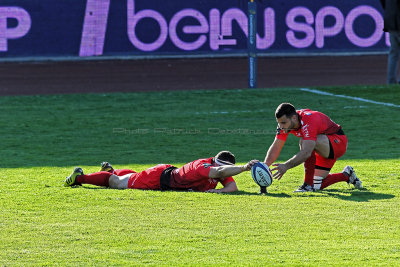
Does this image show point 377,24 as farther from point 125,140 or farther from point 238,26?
point 125,140

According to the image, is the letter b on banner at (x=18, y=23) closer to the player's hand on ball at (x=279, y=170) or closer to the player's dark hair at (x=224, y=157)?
the player's dark hair at (x=224, y=157)

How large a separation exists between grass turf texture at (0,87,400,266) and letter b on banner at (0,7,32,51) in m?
15.2

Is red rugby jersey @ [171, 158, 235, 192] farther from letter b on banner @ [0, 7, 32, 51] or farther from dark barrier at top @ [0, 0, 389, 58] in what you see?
letter b on banner @ [0, 7, 32, 51]

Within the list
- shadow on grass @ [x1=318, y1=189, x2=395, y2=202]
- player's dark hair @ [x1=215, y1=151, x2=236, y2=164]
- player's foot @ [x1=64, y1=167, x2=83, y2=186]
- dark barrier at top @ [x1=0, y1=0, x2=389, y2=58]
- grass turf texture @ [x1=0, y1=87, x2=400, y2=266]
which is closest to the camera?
→ grass turf texture @ [x1=0, y1=87, x2=400, y2=266]

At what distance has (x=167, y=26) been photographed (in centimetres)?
3322

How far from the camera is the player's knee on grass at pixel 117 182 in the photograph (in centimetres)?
1045

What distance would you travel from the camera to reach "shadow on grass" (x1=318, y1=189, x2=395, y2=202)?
9.43m

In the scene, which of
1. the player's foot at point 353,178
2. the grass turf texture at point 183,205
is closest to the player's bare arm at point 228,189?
the grass turf texture at point 183,205

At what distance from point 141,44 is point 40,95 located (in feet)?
36.4

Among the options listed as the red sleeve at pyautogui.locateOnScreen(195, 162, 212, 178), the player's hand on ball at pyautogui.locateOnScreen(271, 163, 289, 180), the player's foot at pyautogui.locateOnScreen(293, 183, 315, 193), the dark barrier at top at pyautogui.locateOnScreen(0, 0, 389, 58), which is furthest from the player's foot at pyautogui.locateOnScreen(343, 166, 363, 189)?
the dark barrier at top at pyautogui.locateOnScreen(0, 0, 389, 58)

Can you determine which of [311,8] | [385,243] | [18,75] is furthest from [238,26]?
[385,243]

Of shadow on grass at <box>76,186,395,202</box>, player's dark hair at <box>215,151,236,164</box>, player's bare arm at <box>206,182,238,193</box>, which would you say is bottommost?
shadow on grass at <box>76,186,395,202</box>

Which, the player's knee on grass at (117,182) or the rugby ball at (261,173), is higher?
the rugby ball at (261,173)

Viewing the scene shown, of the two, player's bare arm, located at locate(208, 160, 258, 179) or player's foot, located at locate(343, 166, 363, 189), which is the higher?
player's bare arm, located at locate(208, 160, 258, 179)
